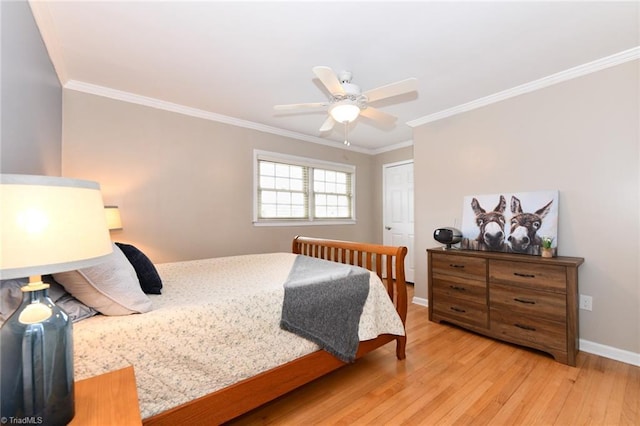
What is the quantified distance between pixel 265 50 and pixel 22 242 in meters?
1.95

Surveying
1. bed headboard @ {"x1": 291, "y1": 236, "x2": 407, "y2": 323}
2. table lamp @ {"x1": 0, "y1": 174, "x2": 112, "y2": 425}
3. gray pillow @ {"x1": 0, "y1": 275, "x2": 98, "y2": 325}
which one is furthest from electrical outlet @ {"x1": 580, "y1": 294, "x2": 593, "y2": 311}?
gray pillow @ {"x1": 0, "y1": 275, "x2": 98, "y2": 325}

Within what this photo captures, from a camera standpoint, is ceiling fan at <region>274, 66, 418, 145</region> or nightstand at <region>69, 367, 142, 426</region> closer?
nightstand at <region>69, 367, 142, 426</region>

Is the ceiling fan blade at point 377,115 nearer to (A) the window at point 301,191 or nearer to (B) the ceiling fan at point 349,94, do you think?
(B) the ceiling fan at point 349,94

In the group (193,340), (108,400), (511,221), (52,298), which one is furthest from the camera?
(511,221)

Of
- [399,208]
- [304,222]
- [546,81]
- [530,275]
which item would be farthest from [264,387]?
[399,208]

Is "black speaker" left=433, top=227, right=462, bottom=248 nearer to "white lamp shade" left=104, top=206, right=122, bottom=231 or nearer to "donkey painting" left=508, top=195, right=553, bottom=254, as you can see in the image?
"donkey painting" left=508, top=195, right=553, bottom=254

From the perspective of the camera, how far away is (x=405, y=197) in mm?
4688

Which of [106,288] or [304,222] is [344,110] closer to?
[106,288]

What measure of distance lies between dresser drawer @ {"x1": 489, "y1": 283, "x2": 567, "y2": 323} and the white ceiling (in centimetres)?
188

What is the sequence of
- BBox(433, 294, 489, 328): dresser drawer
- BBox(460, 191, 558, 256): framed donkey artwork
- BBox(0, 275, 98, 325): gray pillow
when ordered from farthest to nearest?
BBox(433, 294, 489, 328): dresser drawer, BBox(460, 191, 558, 256): framed donkey artwork, BBox(0, 275, 98, 325): gray pillow

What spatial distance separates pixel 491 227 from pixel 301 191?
8.27 feet

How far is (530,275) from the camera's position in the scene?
7.70 feet

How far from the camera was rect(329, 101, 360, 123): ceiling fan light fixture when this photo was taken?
2.12 metres

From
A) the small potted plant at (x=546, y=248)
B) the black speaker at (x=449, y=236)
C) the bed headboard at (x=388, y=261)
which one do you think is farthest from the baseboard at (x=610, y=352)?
the bed headboard at (x=388, y=261)
